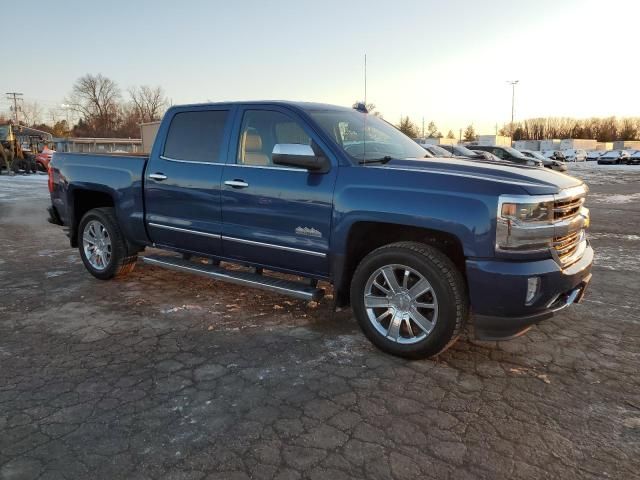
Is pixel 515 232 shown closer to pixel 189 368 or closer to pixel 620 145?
pixel 189 368

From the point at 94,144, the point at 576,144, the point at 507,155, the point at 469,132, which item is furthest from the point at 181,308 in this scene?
the point at 469,132

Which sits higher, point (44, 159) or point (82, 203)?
point (44, 159)

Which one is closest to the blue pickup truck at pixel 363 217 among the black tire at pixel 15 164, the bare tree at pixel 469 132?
the black tire at pixel 15 164

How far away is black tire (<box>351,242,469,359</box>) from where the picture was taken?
3.48m

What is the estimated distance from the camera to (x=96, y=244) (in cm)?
595

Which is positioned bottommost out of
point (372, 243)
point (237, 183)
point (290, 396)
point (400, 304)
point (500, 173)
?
point (290, 396)

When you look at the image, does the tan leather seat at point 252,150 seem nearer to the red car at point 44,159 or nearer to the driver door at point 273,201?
the driver door at point 273,201

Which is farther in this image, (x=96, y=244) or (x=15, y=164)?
(x=15, y=164)

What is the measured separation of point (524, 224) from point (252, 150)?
2.42 m

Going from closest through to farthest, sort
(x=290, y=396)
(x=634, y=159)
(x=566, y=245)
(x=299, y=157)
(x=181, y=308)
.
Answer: (x=290, y=396), (x=566, y=245), (x=299, y=157), (x=181, y=308), (x=634, y=159)

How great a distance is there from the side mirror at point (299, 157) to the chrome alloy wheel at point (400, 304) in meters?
0.94

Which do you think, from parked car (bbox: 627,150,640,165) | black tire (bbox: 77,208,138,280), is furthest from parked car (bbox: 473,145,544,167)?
parked car (bbox: 627,150,640,165)

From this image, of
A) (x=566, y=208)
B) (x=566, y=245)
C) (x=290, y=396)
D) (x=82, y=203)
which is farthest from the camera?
(x=82, y=203)

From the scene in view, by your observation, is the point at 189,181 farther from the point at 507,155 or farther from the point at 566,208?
the point at 507,155
